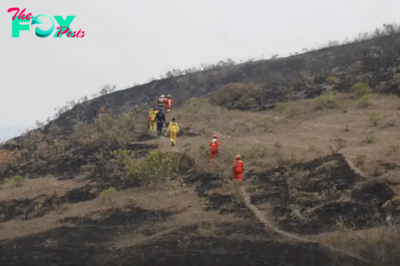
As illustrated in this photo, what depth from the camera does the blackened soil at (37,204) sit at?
45.0 ft

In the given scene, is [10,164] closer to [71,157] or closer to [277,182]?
[71,157]

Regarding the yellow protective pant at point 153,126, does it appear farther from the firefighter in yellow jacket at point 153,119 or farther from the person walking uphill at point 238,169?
the person walking uphill at point 238,169

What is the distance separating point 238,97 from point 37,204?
16.1 meters

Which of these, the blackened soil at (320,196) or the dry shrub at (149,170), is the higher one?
the dry shrub at (149,170)

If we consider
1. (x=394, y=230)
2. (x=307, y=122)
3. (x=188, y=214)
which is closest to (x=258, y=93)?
(x=307, y=122)

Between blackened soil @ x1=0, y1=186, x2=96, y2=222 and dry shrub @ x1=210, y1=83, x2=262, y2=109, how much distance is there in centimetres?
1309

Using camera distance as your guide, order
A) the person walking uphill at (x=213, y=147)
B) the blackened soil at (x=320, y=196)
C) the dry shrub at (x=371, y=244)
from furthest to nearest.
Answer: the person walking uphill at (x=213, y=147) → the blackened soil at (x=320, y=196) → the dry shrub at (x=371, y=244)

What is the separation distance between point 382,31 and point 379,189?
29083 mm

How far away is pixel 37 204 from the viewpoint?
1430 cm

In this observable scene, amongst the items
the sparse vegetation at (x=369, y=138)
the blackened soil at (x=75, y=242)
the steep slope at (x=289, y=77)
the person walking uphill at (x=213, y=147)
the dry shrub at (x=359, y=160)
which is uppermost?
the steep slope at (x=289, y=77)

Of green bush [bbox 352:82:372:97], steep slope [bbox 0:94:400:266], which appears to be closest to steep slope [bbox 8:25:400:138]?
green bush [bbox 352:82:372:97]

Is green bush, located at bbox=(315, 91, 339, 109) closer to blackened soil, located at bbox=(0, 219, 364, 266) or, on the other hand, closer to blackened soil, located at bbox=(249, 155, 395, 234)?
blackened soil, located at bbox=(249, 155, 395, 234)

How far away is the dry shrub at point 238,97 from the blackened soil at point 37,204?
43.0 feet

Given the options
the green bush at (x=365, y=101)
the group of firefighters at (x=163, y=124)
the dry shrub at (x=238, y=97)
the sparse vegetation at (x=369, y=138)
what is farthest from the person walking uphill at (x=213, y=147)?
the dry shrub at (x=238, y=97)
